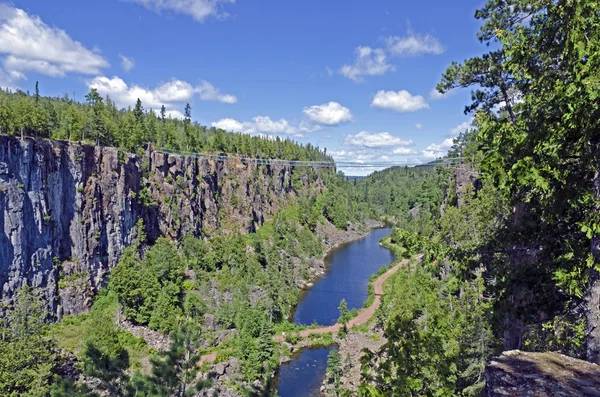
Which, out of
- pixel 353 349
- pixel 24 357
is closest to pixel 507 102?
pixel 24 357

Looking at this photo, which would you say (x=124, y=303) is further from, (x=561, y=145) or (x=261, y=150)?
(x=261, y=150)

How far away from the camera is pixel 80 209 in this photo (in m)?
43.3

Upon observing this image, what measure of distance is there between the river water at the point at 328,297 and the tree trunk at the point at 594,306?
1060 inches

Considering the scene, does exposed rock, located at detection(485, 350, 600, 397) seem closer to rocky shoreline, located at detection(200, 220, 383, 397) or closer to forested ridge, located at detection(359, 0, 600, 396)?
forested ridge, located at detection(359, 0, 600, 396)

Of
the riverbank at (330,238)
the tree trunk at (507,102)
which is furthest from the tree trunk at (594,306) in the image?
the riverbank at (330,238)

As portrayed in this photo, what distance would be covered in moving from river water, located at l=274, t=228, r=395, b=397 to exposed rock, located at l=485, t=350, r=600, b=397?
26776 mm

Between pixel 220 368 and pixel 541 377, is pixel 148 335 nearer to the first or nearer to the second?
pixel 220 368

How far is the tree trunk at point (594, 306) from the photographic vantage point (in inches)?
271

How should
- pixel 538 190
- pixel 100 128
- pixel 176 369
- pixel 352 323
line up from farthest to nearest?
pixel 100 128 < pixel 352 323 < pixel 176 369 < pixel 538 190

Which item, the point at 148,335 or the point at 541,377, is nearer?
→ the point at 541,377

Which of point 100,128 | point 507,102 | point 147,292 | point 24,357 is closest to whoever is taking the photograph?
point 507,102

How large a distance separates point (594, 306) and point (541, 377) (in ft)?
6.52

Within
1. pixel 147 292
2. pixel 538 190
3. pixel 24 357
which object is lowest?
pixel 24 357

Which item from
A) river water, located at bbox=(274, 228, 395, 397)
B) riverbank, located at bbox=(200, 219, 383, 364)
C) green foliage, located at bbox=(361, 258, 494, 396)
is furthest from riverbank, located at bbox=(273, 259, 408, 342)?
riverbank, located at bbox=(200, 219, 383, 364)
